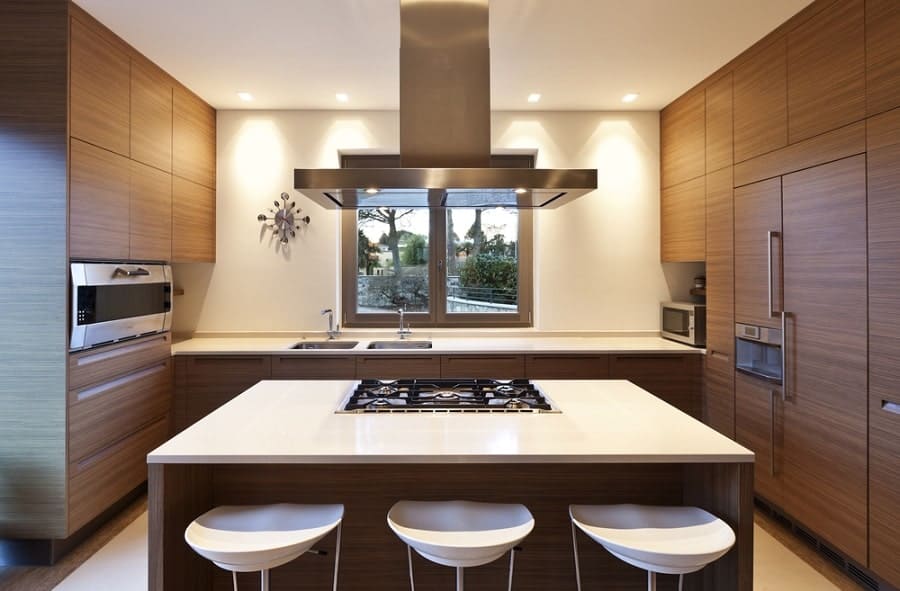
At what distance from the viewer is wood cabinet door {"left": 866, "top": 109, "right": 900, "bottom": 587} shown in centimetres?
196

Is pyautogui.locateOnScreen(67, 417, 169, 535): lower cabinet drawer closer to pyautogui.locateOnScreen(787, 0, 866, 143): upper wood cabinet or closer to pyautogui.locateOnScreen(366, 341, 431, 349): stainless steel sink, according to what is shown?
pyautogui.locateOnScreen(366, 341, 431, 349): stainless steel sink

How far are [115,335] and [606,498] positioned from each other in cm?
264

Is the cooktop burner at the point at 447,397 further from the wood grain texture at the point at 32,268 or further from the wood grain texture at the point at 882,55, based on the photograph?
the wood grain texture at the point at 882,55

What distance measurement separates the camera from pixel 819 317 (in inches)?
93.0

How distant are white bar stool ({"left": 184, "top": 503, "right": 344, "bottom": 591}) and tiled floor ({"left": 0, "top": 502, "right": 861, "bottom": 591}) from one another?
1.22 meters

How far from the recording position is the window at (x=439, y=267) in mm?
4086

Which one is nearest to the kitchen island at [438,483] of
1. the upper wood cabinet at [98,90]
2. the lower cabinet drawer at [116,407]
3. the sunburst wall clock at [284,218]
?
the lower cabinet drawer at [116,407]

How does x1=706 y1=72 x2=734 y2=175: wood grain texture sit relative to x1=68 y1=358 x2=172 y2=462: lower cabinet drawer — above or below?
above

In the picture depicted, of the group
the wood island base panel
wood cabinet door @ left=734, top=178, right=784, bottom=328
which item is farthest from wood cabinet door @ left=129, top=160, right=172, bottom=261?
wood cabinet door @ left=734, top=178, right=784, bottom=328

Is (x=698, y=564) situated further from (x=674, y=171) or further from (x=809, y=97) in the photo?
(x=674, y=171)

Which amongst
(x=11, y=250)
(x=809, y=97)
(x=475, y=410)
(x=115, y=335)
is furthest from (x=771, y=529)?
(x=11, y=250)

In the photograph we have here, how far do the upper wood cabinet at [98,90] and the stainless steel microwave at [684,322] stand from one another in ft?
12.5

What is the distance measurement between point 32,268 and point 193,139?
161 centimetres

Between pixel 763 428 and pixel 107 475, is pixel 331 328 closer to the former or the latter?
pixel 107 475
